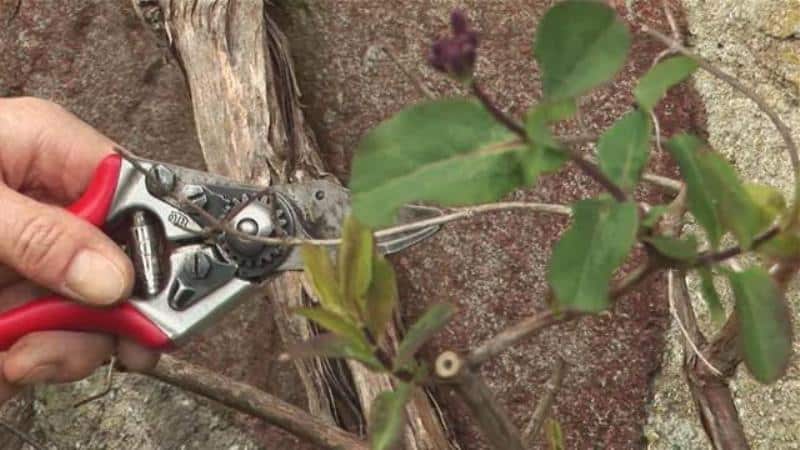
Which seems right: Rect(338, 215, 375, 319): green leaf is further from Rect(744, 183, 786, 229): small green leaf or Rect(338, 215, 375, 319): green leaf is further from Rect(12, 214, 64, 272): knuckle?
Rect(12, 214, 64, 272): knuckle

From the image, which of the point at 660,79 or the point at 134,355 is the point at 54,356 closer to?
the point at 134,355

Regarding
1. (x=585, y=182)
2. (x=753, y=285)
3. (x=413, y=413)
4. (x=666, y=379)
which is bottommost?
(x=413, y=413)

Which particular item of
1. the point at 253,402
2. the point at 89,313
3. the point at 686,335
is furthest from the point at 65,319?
the point at 686,335

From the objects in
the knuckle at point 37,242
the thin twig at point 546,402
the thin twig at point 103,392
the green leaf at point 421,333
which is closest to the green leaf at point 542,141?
the green leaf at point 421,333

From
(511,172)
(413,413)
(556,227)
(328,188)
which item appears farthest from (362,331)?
(556,227)

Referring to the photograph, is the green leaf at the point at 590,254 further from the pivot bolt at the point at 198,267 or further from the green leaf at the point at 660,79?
the pivot bolt at the point at 198,267

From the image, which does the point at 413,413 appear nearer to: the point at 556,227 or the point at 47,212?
the point at 556,227
